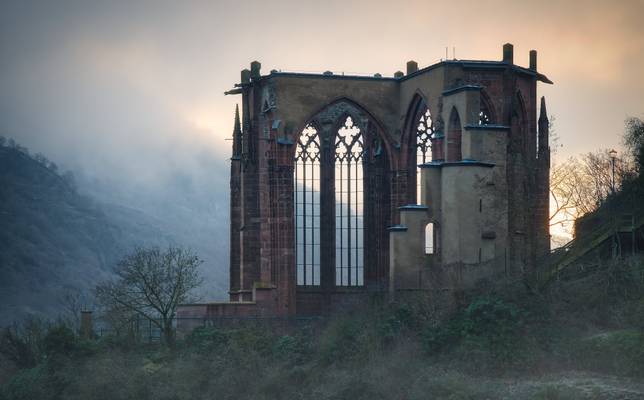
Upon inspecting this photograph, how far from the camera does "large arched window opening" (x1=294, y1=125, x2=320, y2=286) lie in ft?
178

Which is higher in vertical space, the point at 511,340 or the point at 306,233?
the point at 306,233

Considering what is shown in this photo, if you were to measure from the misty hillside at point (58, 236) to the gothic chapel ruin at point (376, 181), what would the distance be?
54.7 meters

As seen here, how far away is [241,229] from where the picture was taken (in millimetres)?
54906

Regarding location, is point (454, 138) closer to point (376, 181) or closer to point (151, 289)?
point (376, 181)

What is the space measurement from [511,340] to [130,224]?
379 ft

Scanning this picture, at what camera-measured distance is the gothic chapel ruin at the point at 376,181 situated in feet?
154

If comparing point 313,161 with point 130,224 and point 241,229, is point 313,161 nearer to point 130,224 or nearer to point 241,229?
point 241,229

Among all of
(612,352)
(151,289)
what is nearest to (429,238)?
(151,289)

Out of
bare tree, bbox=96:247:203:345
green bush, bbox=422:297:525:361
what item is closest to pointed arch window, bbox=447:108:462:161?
green bush, bbox=422:297:525:361

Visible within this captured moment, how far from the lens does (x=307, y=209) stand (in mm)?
54562

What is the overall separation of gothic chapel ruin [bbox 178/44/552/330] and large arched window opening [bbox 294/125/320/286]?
5 cm

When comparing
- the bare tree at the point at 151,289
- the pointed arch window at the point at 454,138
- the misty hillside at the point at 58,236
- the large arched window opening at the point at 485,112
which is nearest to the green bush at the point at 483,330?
the pointed arch window at the point at 454,138

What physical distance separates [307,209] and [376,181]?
3262 millimetres

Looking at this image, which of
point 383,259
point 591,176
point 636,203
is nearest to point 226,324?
point 383,259
